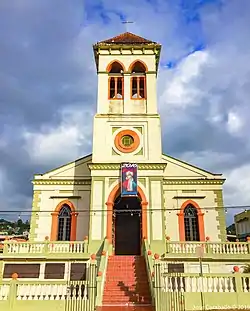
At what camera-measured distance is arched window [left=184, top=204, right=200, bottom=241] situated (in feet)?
74.6

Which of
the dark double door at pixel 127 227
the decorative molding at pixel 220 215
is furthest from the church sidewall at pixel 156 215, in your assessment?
the decorative molding at pixel 220 215

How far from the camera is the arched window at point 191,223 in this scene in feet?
74.6

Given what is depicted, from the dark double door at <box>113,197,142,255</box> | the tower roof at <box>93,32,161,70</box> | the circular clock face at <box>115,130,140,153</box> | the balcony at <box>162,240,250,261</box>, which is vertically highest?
the tower roof at <box>93,32,161,70</box>

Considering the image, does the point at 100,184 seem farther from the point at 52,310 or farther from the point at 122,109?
the point at 52,310

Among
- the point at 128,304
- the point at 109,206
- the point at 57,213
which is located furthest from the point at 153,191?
the point at 128,304

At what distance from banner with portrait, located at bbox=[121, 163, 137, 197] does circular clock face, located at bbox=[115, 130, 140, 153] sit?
135 cm

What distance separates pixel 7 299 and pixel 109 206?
9064 millimetres

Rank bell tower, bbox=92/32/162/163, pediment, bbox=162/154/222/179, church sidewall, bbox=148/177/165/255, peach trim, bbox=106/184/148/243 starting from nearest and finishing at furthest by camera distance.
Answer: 1. church sidewall, bbox=148/177/165/255
2. peach trim, bbox=106/184/148/243
3. bell tower, bbox=92/32/162/163
4. pediment, bbox=162/154/222/179

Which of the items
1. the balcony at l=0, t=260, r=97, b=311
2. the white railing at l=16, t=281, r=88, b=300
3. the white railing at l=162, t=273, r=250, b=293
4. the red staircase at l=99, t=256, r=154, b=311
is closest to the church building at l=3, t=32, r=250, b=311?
the red staircase at l=99, t=256, r=154, b=311

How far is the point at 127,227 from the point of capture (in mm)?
23078

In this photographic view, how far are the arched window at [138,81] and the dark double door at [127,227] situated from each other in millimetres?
7390

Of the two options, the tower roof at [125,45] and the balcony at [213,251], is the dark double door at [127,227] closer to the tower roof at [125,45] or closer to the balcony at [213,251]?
the balcony at [213,251]

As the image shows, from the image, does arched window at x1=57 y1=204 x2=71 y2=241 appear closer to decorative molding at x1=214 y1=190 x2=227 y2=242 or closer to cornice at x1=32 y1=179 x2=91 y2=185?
cornice at x1=32 y1=179 x2=91 y2=185

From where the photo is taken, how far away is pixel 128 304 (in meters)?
13.6
